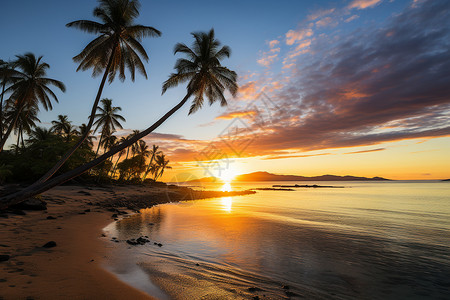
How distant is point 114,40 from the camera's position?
13.4 meters

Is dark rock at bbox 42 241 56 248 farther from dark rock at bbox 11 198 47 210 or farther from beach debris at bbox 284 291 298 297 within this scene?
beach debris at bbox 284 291 298 297

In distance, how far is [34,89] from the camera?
2208 centimetres

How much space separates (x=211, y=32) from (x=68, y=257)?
16.4 metres

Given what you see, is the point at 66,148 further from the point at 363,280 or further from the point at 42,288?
the point at 363,280

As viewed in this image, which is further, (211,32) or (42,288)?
(211,32)

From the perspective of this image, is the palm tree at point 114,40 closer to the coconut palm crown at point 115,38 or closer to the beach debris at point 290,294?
the coconut palm crown at point 115,38

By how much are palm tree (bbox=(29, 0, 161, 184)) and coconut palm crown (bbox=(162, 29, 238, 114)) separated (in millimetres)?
2544

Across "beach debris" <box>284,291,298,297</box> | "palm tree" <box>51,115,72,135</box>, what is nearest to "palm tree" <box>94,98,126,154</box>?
"palm tree" <box>51,115,72,135</box>

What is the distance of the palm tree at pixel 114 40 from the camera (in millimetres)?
12961

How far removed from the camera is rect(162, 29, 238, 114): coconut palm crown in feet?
52.1

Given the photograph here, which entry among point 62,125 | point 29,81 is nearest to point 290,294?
point 29,81

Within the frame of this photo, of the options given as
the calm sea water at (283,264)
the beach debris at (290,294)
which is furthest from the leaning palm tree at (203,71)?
the beach debris at (290,294)

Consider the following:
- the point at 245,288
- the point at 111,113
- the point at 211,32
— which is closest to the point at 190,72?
the point at 211,32

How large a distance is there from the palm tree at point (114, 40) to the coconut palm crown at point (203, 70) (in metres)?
2.54
